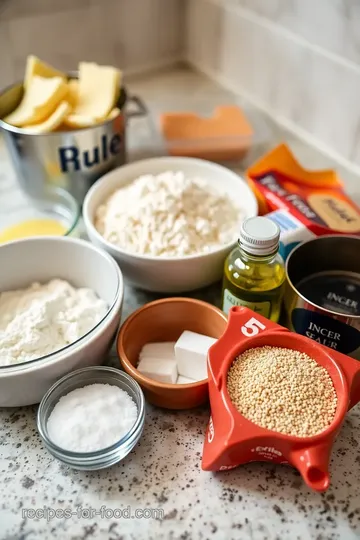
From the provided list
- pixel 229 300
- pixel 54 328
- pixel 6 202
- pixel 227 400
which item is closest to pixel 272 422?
pixel 227 400

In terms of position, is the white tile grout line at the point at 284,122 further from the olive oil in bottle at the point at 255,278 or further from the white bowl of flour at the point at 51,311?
the white bowl of flour at the point at 51,311

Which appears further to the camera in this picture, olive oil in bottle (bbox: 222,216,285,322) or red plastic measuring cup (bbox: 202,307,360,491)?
olive oil in bottle (bbox: 222,216,285,322)

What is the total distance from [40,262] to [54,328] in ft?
0.42

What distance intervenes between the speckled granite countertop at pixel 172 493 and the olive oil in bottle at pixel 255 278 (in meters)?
0.15

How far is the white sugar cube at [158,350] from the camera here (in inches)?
28.7

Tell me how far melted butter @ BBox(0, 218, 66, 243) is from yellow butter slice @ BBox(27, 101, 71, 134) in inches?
6.0

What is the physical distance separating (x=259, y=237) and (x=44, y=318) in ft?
0.95

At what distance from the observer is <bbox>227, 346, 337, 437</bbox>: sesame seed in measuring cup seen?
57cm

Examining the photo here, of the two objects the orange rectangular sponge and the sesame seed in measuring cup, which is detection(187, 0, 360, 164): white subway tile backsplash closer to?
the orange rectangular sponge

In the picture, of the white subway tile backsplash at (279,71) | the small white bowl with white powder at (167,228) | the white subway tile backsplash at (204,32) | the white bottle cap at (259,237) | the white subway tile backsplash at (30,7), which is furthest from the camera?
the white subway tile backsplash at (204,32)

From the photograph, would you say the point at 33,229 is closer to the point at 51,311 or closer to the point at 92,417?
the point at 51,311

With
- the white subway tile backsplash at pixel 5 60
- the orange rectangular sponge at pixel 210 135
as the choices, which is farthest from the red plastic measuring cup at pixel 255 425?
the white subway tile backsplash at pixel 5 60

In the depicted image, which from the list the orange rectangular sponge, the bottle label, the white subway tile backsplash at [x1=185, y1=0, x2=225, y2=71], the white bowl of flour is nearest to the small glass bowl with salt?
the white bowl of flour

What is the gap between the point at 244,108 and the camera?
1259 millimetres
